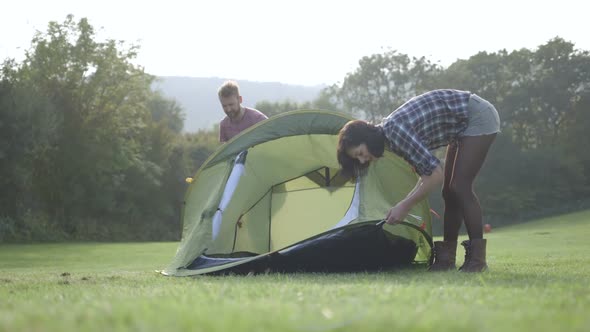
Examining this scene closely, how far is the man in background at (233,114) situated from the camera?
6.80 metres

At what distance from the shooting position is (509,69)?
3809cm

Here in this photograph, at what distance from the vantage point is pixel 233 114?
6938 mm

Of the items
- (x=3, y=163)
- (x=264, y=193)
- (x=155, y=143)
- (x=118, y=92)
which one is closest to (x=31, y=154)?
(x=3, y=163)

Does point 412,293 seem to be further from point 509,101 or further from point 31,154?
point 509,101

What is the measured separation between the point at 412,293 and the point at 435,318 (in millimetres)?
853

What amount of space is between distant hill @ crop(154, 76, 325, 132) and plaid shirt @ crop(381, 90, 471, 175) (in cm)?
15002

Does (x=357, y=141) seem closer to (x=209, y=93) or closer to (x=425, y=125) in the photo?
(x=425, y=125)

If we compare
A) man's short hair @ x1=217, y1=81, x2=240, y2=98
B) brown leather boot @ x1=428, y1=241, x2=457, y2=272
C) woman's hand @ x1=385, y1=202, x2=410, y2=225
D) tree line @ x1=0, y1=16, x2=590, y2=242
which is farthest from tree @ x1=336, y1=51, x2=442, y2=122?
woman's hand @ x1=385, y1=202, x2=410, y2=225

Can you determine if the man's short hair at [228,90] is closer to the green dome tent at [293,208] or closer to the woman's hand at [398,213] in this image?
the green dome tent at [293,208]

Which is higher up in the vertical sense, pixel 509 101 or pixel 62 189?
pixel 509 101

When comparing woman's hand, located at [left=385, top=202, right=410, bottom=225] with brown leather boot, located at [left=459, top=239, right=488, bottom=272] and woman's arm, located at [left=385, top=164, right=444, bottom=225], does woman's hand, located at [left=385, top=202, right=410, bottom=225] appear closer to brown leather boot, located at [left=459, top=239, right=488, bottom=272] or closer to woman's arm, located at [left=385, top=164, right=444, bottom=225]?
woman's arm, located at [left=385, top=164, right=444, bottom=225]

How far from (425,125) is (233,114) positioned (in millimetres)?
2598

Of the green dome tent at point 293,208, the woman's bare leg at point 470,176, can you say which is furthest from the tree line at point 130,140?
the woman's bare leg at point 470,176

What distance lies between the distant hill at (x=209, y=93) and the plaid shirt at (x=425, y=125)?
15002 centimetres
